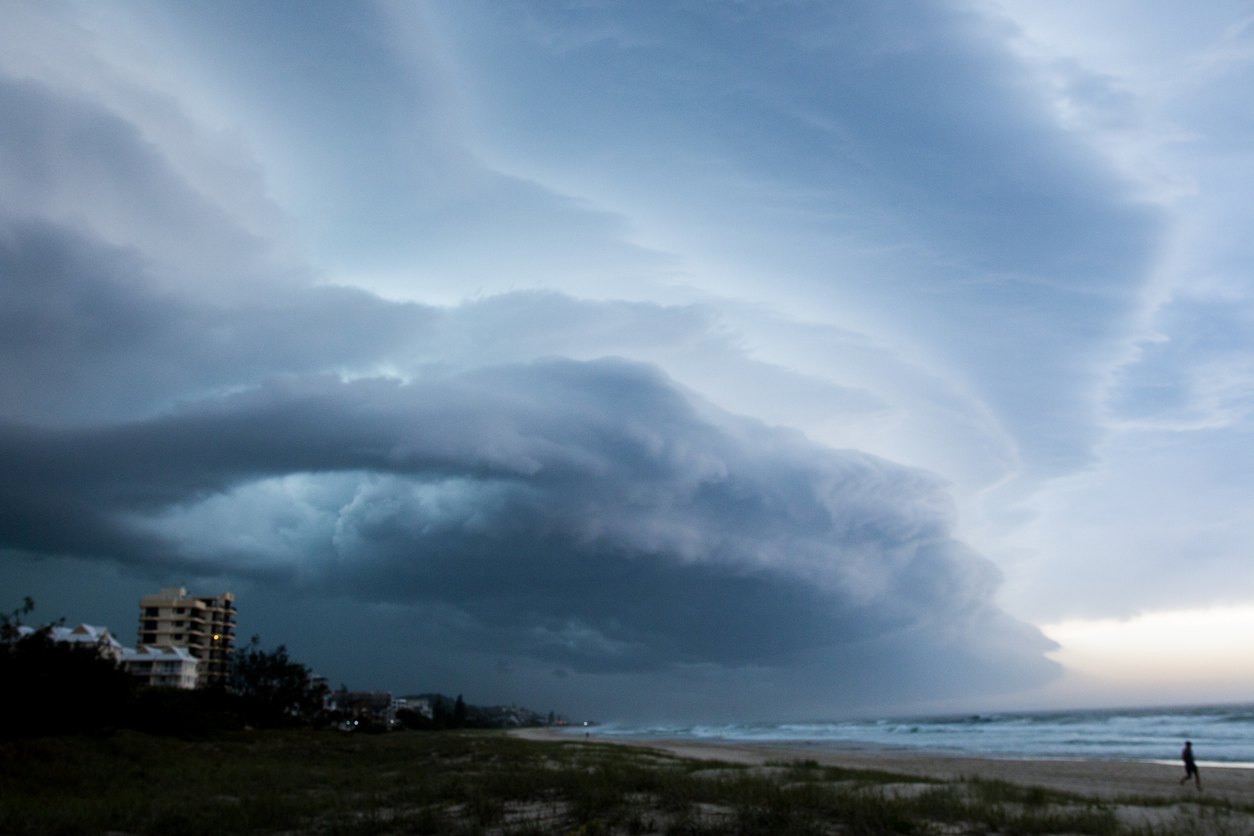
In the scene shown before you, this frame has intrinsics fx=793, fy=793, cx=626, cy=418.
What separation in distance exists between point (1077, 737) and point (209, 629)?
121 metres

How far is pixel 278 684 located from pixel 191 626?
4579cm

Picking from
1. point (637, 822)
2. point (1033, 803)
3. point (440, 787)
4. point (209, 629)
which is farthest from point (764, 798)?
point (209, 629)

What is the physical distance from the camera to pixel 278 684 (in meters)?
86.4

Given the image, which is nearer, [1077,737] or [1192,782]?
[1192,782]

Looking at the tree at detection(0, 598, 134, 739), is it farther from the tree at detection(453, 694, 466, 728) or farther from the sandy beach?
the tree at detection(453, 694, 466, 728)

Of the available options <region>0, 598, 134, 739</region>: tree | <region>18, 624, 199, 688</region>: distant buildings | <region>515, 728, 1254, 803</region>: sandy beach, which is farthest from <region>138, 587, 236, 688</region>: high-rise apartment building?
<region>515, 728, 1254, 803</region>: sandy beach

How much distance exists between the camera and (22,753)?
2559cm

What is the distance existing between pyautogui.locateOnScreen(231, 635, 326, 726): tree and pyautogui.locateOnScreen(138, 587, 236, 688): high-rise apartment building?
3392 cm

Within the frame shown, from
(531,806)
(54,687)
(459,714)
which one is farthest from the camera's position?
(459,714)

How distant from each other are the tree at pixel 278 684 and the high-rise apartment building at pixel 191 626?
33.9 meters

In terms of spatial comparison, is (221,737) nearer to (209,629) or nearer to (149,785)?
(149,785)

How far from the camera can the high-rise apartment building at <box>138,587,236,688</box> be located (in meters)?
120

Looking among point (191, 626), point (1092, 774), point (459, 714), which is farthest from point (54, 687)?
point (459, 714)

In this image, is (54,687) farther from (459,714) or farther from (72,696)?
(459,714)
